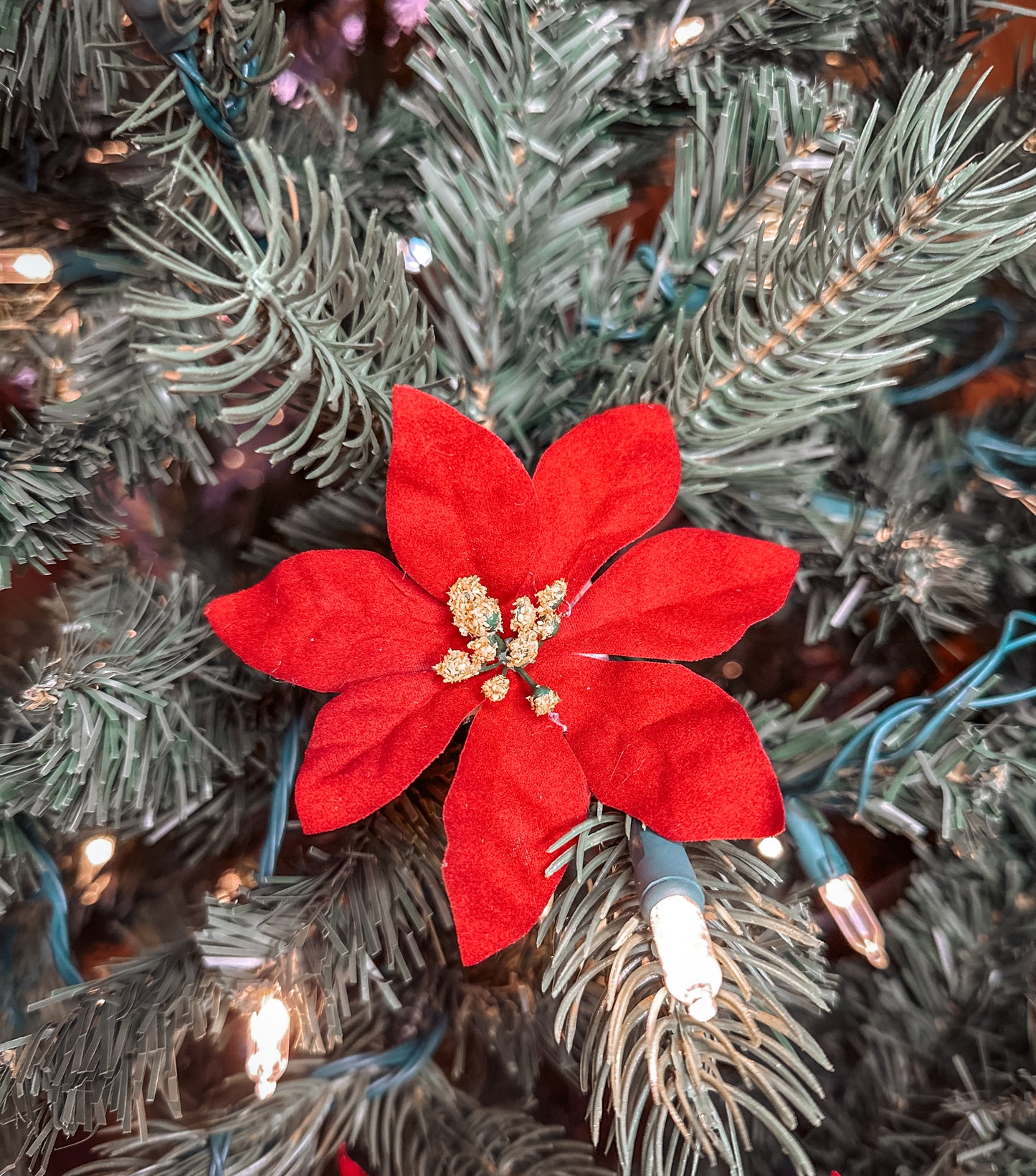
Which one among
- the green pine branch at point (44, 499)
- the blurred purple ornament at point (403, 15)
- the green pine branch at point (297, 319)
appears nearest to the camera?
the green pine branch at point (297, 319)

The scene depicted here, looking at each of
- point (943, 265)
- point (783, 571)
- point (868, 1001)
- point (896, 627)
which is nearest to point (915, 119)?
point (943, 265)

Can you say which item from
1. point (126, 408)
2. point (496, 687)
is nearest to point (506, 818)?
point (496, 687)

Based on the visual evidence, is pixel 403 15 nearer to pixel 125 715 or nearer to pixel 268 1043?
pixel 125 715

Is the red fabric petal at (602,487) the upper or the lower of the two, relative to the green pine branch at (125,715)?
upper

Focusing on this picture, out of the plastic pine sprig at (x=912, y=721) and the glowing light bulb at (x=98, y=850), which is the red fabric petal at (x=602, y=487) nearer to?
the plastic pine sprig at (x=912, y=721)

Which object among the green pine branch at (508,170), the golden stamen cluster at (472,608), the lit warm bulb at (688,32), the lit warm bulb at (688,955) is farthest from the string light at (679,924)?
the lit warm bulb at (688,32)

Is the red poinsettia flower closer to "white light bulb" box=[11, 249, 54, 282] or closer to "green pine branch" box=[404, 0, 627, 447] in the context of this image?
"green pine branch" box=[404, 0, 627, 447]

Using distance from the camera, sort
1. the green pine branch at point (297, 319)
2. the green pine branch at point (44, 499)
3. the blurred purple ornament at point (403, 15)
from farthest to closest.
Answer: the blurred purple ornament at point (403, 15), the green pine branch at point (44, 499), the green pine branch at point (297, 319)
